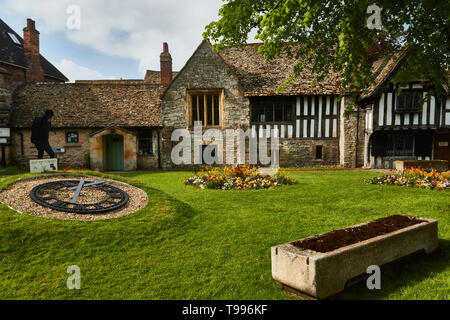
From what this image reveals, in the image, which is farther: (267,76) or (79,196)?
(267,76)

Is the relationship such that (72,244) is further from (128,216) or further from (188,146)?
(188,146)

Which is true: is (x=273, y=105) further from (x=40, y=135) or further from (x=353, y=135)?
(x=40, y=135)

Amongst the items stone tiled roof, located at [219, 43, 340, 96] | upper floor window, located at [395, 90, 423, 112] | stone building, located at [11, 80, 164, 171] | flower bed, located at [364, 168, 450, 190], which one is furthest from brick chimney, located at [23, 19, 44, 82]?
upper floor window, located at [395, 90, 423, 112]

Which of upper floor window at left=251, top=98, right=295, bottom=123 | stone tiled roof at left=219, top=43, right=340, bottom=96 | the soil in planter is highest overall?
stone tiled roof at left=219, top=43, right=340, bottom=96

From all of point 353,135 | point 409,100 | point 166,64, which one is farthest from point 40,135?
point 409,100

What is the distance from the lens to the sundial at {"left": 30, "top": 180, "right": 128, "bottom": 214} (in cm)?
622

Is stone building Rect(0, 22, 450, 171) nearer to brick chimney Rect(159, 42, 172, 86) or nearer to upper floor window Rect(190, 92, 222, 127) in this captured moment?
upper floor window Rect(190, 92, 222, 127)

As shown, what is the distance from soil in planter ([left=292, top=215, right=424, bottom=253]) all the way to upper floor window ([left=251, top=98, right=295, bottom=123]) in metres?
14.5

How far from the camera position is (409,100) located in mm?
16812

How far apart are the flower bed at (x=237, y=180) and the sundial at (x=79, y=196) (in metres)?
4.49

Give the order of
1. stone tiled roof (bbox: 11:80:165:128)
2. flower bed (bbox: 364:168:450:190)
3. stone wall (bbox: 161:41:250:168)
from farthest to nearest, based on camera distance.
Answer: stone tiled roof (bbox: 11:80:165:128)
stone wall (bbox: 161:41:250:168)
flower bed (bbox: 364:168:450:190)

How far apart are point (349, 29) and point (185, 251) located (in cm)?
561

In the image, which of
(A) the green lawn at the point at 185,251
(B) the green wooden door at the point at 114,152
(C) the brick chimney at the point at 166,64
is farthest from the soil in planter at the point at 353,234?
(C) the brick chimney at the point at 166,64

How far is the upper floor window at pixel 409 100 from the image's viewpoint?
16641mm
